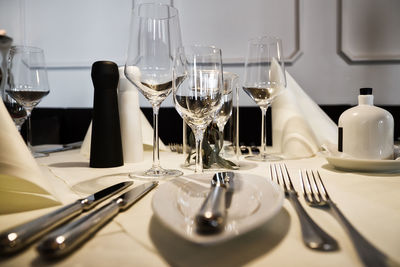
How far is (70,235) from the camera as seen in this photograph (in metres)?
0.24

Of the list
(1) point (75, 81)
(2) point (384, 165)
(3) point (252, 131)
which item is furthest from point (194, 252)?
(1) point (75, 81)

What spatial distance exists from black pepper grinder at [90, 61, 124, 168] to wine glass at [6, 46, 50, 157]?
0.98ft

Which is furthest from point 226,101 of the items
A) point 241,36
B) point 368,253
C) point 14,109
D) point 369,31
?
point 369,31

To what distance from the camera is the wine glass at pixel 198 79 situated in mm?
481

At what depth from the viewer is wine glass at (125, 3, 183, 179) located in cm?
56

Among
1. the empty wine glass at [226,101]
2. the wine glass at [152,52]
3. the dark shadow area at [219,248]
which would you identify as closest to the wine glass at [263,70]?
the empty wine glass at [226,101]

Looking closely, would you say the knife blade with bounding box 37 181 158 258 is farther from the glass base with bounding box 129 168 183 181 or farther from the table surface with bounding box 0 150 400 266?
the glass base with bounding box 129 168 183 181

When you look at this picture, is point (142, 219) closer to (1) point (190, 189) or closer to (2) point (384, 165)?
(1) point (190, 189)

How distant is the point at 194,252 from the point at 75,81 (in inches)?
69.4

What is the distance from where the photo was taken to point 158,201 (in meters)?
0.30

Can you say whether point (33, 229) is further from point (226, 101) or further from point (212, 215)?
point (226, 101)

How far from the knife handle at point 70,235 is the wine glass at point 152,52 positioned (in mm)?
264

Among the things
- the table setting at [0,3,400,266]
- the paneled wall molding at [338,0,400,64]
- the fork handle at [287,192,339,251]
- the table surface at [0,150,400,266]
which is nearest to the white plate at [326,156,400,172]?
the table setting at [0,3,400,266]

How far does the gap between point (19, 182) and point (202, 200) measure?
224 mm
